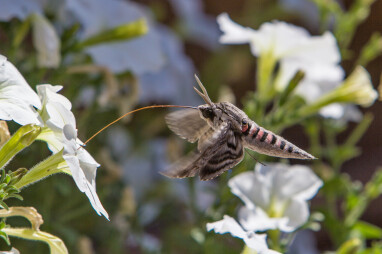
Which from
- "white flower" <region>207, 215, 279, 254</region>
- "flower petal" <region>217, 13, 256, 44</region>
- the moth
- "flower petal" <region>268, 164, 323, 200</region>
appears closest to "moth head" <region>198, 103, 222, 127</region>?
the moth

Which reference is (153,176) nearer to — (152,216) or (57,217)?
(152,216)

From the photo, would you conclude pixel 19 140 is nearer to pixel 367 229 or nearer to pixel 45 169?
pixel 45 169

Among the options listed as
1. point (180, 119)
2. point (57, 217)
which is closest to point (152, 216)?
point (57, 217)

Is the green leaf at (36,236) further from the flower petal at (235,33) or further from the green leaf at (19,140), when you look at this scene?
the flower petal at (235,33)

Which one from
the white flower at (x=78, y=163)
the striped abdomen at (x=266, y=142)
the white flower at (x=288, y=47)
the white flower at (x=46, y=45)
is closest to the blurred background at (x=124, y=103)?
the white flower at (x=46, y=45)

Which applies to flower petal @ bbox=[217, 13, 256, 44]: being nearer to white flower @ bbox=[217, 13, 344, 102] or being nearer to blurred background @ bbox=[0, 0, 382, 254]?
white flower @ bbox=[217, 13, 344, 102]

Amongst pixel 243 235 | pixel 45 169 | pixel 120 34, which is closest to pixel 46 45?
pixel 120 34
